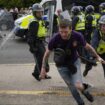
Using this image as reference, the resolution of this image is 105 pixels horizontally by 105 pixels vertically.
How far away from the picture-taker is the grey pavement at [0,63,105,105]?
8.48 meters

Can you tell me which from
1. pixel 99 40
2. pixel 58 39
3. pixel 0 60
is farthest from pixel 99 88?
pixel 0 60

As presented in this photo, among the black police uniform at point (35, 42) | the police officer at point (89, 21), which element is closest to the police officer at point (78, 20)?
the police officer at point (89, 21)

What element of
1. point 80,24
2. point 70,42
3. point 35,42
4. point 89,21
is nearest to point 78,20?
point 80,24

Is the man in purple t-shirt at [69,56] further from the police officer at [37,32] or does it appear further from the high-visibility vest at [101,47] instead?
the police officer at [37,32]

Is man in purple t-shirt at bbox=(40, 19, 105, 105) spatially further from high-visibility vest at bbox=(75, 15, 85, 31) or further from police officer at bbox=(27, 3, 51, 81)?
high-visibility vest at bbox=(75, 15, 85, 31)

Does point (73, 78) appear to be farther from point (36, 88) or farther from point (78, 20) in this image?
point (78, 20)

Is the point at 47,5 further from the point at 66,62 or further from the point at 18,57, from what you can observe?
the point at 66,62

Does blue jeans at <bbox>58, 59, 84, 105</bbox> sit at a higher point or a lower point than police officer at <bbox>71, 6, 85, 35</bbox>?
higher

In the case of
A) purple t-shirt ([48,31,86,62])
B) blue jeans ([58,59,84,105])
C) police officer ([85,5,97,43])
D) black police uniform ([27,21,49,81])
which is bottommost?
police officer ([85,5,97,43])

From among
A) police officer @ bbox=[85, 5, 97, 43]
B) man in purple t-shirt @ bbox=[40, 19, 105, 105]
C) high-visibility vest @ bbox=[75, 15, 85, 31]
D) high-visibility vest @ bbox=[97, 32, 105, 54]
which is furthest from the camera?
police officer @ bbox=[85, 5, 97, 43]

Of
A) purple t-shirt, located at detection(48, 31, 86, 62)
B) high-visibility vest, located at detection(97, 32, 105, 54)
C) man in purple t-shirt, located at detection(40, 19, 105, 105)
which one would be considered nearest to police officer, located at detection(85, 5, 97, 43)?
high-visibility vest, located at detection(97, 32, 105, 54)

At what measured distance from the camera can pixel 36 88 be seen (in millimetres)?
9664

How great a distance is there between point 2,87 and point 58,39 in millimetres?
2891

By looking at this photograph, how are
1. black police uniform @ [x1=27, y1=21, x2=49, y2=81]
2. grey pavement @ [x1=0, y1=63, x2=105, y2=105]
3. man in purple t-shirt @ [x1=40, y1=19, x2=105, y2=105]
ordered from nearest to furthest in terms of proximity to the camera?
man in purple t-shirt @ [x1=40, y1=19, x2=105, y2=105], grey pavement @ [x1=0, y1=63, x2=105, y2=105], black police uniform @ [x1=27, y1=21, x2=49, y2=81]
